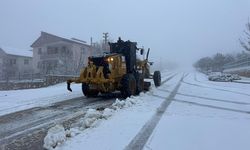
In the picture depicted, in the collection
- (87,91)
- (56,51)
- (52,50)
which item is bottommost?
(87,91)

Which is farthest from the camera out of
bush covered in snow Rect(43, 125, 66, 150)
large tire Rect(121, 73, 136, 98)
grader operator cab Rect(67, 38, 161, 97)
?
large tire Rect(121, 73, 136, 98)

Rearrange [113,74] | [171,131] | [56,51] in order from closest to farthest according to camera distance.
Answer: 1. [171,131]
2. [113,74]
3. [56,51]

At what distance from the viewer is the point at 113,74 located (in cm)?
1822

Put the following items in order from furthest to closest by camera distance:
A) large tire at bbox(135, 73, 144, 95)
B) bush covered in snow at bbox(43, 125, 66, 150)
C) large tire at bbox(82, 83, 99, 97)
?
large tire at bbox(135, 73, 144, 95), large tire at bbox(82, 83, 99, 97), bush covered in snow at bbox(43, 125, 66, 150)

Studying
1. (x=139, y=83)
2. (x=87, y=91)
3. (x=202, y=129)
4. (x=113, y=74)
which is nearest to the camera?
(x=202, y=129)

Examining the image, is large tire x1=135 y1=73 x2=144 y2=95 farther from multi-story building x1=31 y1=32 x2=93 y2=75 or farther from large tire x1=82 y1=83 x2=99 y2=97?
multi-story building x1=31 y1=32 x2=93 y2=75

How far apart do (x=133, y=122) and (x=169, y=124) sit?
955 mm

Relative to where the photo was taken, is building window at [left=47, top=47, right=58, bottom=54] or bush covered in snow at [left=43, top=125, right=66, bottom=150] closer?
bush covered in snow at [left=43, top=125, right=66, bottom=150]

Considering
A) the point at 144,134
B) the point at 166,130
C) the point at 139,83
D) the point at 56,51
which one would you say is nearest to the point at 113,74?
the point at 139,83

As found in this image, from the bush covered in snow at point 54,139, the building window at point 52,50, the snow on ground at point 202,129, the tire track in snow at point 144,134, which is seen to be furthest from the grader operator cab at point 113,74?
the building window at point 52,50

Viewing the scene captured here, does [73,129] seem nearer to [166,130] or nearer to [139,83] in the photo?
[166,130]

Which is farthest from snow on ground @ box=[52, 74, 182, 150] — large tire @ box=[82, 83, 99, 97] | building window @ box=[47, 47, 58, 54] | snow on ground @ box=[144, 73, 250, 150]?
building window @ box=[47, 47, 58, 54]

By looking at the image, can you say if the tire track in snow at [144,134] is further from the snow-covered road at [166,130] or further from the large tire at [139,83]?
the large tire at [139,83]

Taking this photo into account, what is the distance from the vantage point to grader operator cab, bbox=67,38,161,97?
18.0 meters
